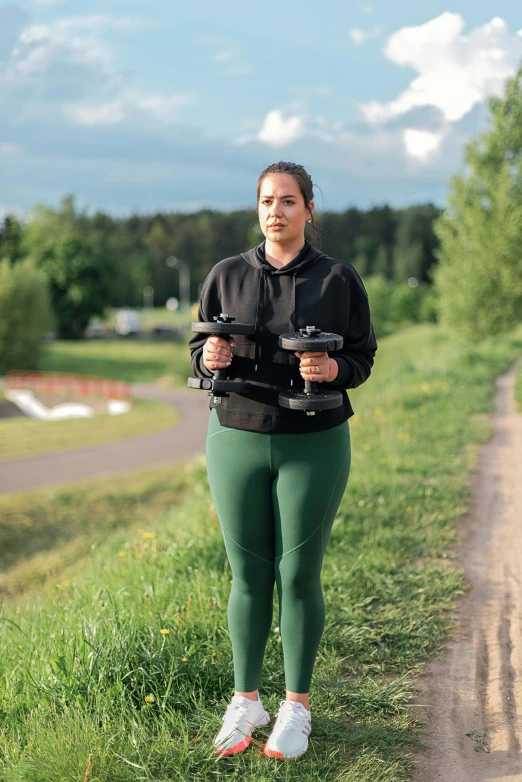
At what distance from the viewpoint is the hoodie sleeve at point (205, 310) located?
8.82 ft

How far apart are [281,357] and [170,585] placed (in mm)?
1941

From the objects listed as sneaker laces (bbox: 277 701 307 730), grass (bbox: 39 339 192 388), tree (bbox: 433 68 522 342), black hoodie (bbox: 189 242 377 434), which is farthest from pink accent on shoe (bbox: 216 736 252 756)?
grass (bbox: 39 339 192 388)

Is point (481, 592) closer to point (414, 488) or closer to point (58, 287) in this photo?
point (414, 488)

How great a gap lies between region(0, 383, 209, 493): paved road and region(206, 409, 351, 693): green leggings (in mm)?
12724

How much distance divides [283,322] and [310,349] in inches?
9.2

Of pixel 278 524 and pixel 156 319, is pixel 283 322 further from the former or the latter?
pixel 156 319

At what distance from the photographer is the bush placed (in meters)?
44.9

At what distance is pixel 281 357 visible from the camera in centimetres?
257

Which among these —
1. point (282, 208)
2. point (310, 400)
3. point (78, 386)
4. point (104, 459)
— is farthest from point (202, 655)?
point (78, 386)

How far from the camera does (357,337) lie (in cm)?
266

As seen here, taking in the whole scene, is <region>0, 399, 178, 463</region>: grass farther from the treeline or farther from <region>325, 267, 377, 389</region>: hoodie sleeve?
the treeline

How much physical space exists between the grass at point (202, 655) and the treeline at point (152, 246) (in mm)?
53552

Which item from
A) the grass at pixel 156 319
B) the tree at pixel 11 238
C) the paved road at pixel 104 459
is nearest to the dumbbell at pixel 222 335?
the paved road at pixel 104 459

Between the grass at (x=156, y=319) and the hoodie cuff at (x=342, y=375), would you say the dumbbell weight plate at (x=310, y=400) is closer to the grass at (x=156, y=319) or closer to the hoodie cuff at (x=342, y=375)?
the hoodie cuff at (x=342, y=375)
